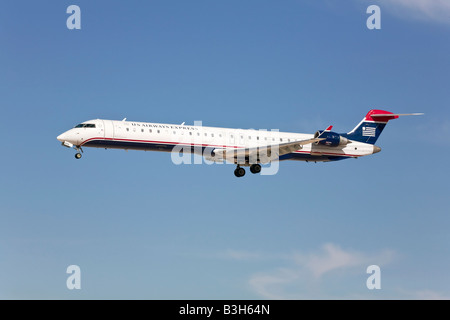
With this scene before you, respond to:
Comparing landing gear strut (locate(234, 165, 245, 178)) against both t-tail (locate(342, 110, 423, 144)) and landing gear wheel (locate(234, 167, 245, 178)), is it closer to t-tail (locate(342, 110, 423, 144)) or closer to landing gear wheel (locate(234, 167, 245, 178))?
landing gear wheel (locate(234, 167, 245, 178))

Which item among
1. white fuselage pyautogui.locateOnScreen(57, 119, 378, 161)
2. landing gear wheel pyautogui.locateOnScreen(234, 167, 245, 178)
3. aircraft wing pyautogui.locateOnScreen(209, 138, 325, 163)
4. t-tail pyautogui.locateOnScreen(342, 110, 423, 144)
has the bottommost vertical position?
landing gear wheel pyautogui.locateOnScreen(234, 167, 245, 178)

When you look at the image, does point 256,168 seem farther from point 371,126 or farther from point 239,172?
point 371,126

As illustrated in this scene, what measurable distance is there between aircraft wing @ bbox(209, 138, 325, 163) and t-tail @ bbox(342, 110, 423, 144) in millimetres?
6183

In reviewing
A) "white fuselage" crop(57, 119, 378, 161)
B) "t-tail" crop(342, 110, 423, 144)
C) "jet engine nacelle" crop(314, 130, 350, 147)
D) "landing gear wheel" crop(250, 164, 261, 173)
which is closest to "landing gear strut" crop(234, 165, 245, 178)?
"landing gear wheel" crop(250, 164, 261, 173)

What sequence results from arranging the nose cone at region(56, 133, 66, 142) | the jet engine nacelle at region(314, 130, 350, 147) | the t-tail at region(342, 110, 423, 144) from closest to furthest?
the nose cone at region(56, 133, 66, 142), the jet engine nacelle at region(314, 130, 350, 147), the t-tail at region(342, 110, 423, 144)

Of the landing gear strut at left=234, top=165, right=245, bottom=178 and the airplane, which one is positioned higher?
the airplane

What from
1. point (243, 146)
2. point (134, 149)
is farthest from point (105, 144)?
point (243, 146)

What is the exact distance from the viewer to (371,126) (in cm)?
5266

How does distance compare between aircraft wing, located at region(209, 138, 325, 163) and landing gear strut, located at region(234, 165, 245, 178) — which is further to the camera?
landing gear strut, located at region(234, 165, 245, 178)

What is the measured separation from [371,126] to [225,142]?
12.1 m

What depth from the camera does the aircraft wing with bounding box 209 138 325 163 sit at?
46.6 m

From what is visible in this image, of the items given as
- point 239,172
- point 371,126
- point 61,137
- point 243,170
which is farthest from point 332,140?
point 61,137
